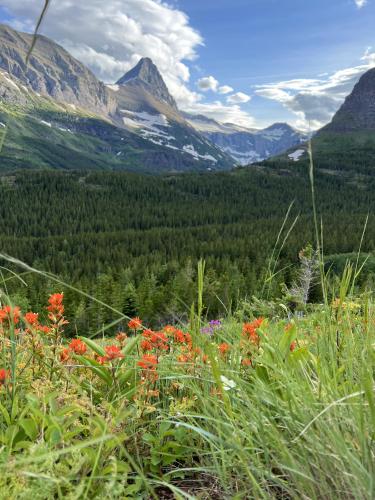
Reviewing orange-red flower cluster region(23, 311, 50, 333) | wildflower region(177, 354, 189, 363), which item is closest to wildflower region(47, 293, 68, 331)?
orange-red flower cluster region(23, 311, 50, 333)

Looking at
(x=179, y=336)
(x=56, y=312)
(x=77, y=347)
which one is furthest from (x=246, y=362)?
(x=56, y=312)

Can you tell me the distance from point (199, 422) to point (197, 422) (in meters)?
0.02

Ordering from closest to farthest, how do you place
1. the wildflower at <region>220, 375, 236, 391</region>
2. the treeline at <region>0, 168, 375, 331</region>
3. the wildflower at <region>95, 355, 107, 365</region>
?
1. the wildflower at <region>220, 375, 236, 391</region>
2. the wildflower at <region>95, 355, 107, 365</region>
3. the treeline at <region>0, 168, 375, 331</region>

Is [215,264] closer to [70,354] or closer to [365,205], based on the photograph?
[70,354]

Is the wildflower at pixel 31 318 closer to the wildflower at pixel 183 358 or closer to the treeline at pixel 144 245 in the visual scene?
the wildflower at pixel 183 358

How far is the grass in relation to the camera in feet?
5.06

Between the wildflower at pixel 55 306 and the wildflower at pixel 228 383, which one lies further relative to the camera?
the wildflower at pixel 55 306

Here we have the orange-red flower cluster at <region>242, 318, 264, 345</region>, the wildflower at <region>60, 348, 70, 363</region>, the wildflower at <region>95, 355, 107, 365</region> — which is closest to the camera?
the wildflower at <region>95, 355, 107, 365</region>

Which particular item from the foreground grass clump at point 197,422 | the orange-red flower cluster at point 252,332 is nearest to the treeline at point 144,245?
the orange-red flower cluster at point 252,332

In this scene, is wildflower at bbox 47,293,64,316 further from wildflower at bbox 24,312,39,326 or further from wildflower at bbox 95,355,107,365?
wildflower at bbox 95,355,107,365

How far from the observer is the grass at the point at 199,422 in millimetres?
1541

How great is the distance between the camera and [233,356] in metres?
2.93

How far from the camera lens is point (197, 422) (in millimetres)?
2449

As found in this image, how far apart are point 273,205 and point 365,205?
43647 mm
